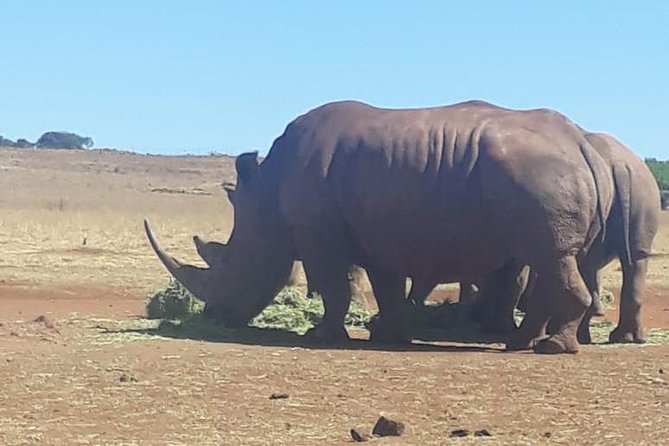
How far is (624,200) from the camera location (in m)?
15.0

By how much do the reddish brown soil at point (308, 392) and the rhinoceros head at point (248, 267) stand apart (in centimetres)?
152

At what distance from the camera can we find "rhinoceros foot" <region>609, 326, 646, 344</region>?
1523 cm

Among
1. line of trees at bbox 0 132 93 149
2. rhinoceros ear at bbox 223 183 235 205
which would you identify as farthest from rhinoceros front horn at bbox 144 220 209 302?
line of trees at bbox 0 132 93 149

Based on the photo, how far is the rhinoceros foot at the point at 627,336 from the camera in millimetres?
15227

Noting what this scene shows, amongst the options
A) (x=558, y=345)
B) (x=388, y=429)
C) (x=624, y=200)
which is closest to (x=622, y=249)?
(x=624, y=200)

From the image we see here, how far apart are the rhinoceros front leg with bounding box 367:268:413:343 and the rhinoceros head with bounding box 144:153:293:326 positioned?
1028mm

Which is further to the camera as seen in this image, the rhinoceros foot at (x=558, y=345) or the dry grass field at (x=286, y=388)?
the rhinoceros foot at (x=558, y=345)

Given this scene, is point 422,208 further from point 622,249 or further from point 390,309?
point 622,249

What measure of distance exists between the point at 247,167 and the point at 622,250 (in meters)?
3.96

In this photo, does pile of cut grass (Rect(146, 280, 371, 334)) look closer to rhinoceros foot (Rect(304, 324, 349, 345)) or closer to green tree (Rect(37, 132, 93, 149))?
rhinoceros foot (Rect(304, 324, 349, 345))

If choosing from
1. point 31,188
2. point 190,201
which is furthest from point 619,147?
point 31,188

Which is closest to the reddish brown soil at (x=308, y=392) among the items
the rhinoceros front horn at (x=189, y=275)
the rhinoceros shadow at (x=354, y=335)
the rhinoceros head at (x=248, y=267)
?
the rhinoceros shadow at (x=354, y=335)

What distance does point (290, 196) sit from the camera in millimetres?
14883

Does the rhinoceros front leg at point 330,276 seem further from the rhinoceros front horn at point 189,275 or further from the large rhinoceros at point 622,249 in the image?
the rhinoceros front horn at point 189,275
